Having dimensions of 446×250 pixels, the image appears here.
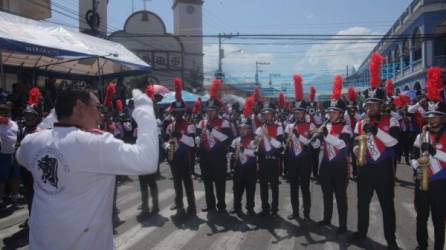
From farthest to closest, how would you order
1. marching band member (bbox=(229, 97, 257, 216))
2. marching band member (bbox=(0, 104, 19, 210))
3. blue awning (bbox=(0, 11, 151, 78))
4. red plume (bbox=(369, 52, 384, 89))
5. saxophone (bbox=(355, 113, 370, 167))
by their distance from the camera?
blue awning (bbox=(0, 11, 151, 78)) → marching band member (bbox=(0, 104, 19, 210)) → marching band member (bbox=(229, 97, 257, 216)) → red plume (bbox=(369, 52, 384, 89)) → saxophone (bbox=(355, 113, 370, 167))

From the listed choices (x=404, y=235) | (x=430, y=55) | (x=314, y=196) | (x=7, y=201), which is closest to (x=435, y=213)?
(x=404, y=235)

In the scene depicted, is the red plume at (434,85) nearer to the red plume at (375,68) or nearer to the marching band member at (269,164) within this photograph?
the red plume at (375,68)

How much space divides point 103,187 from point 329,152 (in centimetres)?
495

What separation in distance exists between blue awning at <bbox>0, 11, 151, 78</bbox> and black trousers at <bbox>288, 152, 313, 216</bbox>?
240 inches

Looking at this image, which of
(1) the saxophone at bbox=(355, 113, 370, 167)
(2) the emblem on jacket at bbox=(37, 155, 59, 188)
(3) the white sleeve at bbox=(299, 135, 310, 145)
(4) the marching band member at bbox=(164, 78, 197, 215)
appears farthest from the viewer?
(4) the marching band member at bbox=(164, 78, 197, 215)

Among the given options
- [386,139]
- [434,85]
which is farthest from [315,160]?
[434,85]

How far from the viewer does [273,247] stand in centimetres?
580

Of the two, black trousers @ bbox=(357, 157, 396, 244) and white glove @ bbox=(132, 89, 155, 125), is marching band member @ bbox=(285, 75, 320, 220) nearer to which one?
black trousers @ bbox=(357, 157, 396, 244)

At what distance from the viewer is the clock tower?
55062mm

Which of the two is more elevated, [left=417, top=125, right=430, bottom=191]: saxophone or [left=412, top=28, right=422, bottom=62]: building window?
[left=412, top=28, right=422, bottom=62]: building window

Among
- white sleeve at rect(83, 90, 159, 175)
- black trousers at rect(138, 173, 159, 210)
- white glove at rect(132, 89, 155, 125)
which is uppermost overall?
white glove at rect(132, 89, 155, 125)

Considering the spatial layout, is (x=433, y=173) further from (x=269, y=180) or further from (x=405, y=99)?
(x=405, y=99)

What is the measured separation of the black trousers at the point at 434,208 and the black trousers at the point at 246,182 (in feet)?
10.5

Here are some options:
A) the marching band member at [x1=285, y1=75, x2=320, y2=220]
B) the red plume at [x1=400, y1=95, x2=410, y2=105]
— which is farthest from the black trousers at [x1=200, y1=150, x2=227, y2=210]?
the red plume at [x1=400, y1=95, x2=410, y2=105]
